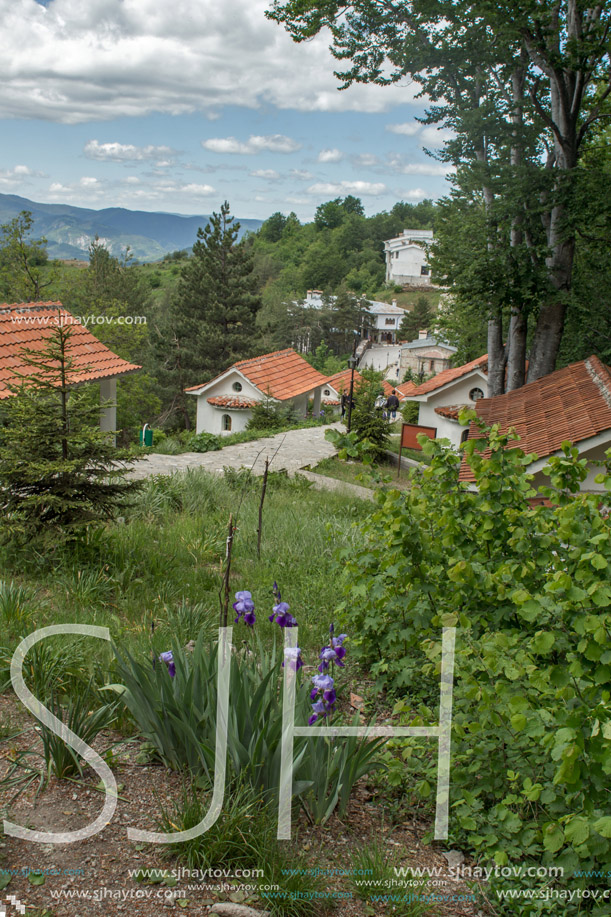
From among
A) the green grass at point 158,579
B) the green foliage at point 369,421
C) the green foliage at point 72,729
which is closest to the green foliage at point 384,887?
the green foliage at point 72,729

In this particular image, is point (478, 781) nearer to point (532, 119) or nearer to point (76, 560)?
point (76, 560)

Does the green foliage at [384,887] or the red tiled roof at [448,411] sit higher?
the green foliage at [384,887]

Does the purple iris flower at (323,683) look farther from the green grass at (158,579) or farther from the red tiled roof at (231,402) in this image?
the red tiled roof at (231,402)

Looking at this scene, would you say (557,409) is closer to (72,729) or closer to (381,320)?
(72,729)

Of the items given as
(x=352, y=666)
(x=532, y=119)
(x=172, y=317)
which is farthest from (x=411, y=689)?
(x=172, y=317)

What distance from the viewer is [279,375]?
32.8m

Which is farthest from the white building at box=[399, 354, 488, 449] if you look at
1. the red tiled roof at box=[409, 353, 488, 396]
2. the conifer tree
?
the conifer tree

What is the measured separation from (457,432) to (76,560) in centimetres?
2486

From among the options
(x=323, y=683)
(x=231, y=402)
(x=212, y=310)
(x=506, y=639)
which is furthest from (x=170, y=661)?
(x=212, y=310)

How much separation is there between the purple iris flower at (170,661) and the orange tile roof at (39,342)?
33.8 feet

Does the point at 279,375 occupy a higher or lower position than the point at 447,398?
higher

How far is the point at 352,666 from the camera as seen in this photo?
16.6 ft

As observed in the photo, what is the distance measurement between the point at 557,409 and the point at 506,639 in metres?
9.52

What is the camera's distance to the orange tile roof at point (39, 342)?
44.1 ft
